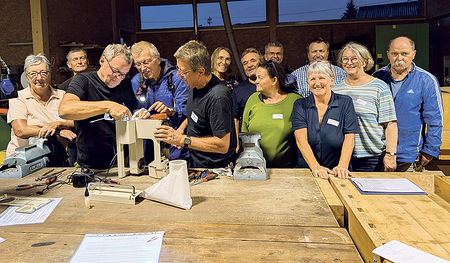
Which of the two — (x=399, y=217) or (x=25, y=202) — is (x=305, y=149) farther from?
(x=25, y=202)

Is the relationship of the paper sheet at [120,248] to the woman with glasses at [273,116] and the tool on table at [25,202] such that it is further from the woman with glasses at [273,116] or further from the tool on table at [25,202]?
the woman with glasses at [273,116]

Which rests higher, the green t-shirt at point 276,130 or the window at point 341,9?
the window at point 341,9

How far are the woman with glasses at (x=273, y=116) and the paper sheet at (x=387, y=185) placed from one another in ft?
2.49

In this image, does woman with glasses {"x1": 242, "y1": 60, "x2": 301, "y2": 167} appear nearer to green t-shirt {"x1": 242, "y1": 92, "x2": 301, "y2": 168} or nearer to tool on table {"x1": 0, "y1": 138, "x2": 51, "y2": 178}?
green t-shirt {"x1": 242, "y1": 92, "x2": 301, "y2": 168}

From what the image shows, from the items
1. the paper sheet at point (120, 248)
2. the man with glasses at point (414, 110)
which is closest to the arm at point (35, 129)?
the paper sheet at point (120, 248)

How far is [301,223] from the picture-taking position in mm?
1273

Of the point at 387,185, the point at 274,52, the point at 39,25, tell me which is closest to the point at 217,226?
the point at 387,185

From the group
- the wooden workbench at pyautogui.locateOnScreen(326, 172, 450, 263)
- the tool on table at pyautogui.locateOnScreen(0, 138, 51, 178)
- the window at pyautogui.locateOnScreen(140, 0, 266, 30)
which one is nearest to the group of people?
the tool on table at pyautogui.locateOnScreen(0, 138, 51, 178)

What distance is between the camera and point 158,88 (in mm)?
2627

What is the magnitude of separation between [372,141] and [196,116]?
1261 mm

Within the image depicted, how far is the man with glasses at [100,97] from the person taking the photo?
7.02ft

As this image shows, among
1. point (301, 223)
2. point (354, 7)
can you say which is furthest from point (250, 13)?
point (301, 223)

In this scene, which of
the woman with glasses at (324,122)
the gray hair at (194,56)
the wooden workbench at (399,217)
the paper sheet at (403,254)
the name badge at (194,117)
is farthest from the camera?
the woman with glasses at (324,122)

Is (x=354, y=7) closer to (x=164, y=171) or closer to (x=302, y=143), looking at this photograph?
(x=302, y=143)
